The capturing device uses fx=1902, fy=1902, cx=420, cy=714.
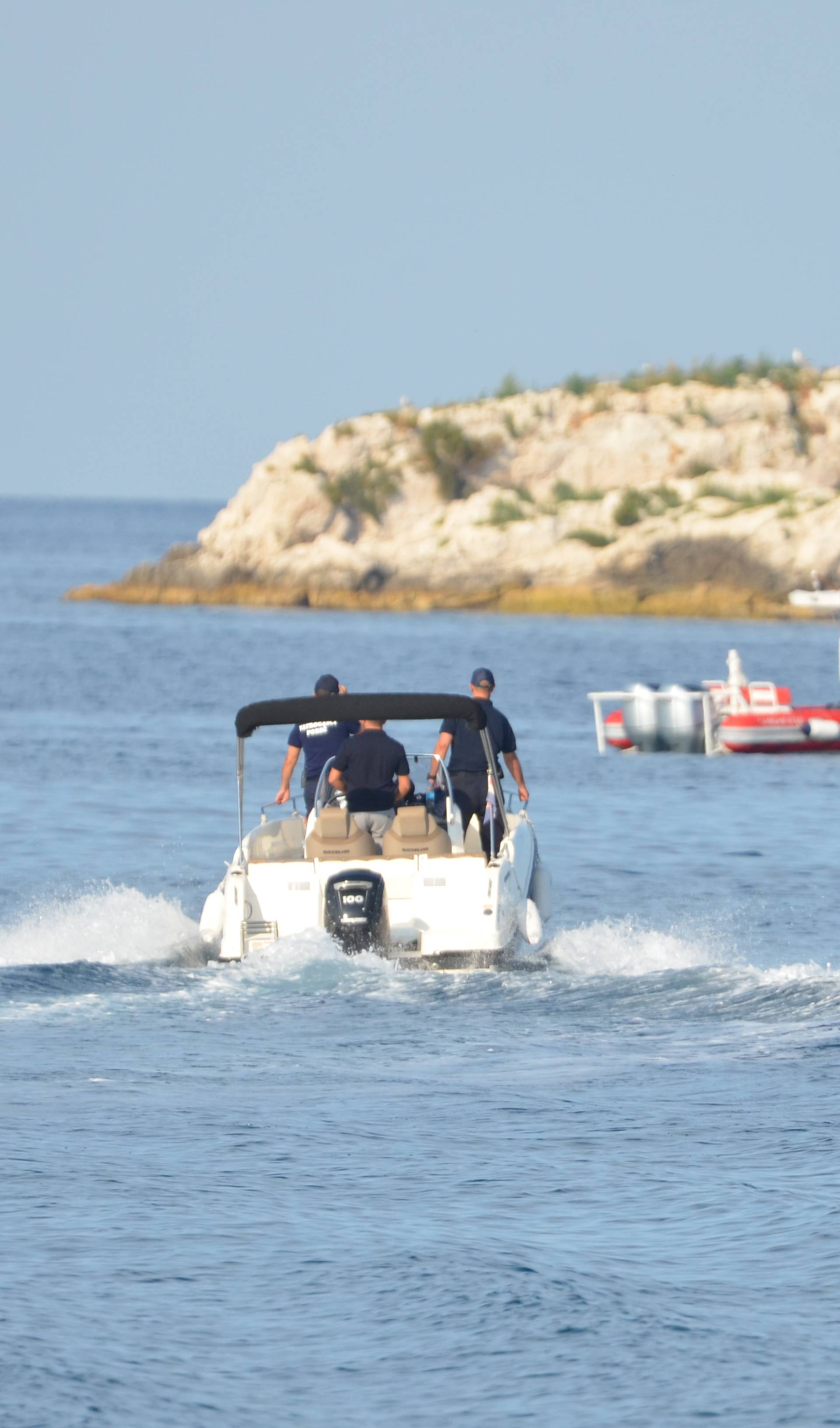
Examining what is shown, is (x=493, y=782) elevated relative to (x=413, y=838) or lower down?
elevated

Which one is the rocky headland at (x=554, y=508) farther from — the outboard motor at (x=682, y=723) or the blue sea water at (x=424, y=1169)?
the blue sea water at (x=424, y=1169)

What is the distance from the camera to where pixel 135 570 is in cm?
7869

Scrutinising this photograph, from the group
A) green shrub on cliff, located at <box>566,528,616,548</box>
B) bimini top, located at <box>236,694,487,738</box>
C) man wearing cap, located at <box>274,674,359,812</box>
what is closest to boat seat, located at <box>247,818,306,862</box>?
man wearing cap, located at <box>274,674,359,812</box>

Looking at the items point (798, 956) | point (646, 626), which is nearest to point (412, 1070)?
point (798, 956)

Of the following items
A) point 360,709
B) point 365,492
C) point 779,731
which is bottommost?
point 779,731

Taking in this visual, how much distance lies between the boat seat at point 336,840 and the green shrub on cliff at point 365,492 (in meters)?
63.7

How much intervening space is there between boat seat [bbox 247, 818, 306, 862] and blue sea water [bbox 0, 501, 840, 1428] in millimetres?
853

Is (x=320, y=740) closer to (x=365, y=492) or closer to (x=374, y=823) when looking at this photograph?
(x=374, y=823)

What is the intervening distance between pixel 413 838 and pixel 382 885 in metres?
0.71

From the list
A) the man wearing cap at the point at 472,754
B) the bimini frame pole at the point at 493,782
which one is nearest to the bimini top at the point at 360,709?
the bimini frame pole at the point at 493,782

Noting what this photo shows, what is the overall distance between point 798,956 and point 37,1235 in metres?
8.45

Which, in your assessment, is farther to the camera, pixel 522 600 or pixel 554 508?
pixel 554 508

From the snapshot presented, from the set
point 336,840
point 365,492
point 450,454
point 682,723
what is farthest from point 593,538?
point 336,840

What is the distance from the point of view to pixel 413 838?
506 inches
